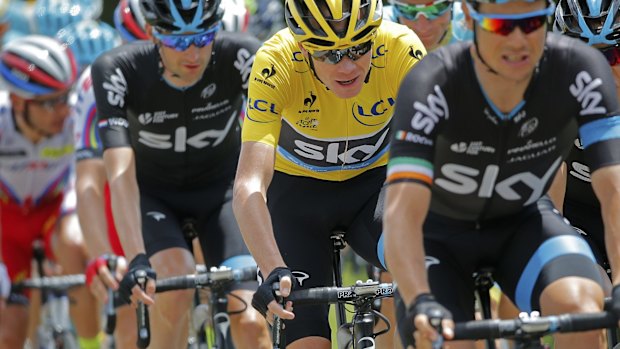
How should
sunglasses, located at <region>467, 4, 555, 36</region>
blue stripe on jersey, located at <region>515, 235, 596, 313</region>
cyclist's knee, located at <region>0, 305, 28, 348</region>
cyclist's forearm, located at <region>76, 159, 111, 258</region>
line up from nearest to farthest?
sunglasses, located at <region>467, 4, 555, 36</region> → blue stripe on jersey, located at <region>515, 235, 596, 313</region> → cyclist's forearm, located at <region>76, 159, 111, 258</region> → cyclist's knee, located at <region>0, 305, 28, 348</region>

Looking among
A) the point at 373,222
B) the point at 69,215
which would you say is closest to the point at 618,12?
the point at 373,222

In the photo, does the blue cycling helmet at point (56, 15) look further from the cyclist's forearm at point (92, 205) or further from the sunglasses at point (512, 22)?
the sunglasses at point (512, 22)

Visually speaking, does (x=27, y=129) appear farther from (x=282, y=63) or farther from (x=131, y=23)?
(x=282, y=63)

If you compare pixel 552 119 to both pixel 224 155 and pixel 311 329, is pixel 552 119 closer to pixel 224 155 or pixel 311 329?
pixel 311 329

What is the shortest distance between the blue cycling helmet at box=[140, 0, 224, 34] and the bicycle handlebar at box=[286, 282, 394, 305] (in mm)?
2372

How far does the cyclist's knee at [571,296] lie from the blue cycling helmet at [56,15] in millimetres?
11627

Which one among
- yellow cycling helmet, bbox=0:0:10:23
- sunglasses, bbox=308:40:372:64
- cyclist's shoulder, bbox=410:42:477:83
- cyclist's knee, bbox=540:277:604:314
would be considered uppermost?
yellow cycling helmet, bbox=0:0:10:23

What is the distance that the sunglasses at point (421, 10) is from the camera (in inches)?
375

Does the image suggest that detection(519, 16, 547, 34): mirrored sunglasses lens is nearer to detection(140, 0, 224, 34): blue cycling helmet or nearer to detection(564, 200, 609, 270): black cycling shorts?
detection(564, 200, 609, 270): black cycling shorts

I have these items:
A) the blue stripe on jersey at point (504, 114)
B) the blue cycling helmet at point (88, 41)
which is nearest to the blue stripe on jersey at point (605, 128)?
the blue stripe on jersey at point (504, 114)

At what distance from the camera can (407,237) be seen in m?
5.22

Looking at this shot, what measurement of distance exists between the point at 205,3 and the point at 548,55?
10.3 ft

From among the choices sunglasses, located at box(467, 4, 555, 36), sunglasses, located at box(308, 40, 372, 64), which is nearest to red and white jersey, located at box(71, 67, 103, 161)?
sunglasses, located at box(308, 40, 372, 64)

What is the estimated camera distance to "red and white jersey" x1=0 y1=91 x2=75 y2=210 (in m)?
10.9
